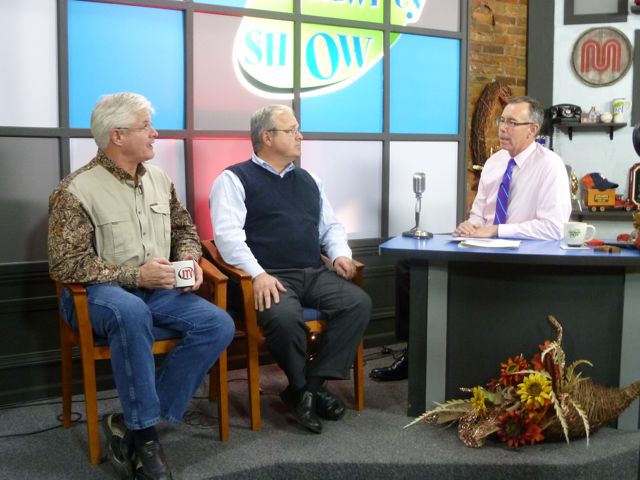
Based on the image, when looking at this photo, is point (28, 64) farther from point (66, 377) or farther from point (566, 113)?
point (566, 113)

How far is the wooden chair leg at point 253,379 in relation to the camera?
2684 millimetres

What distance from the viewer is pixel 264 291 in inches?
107

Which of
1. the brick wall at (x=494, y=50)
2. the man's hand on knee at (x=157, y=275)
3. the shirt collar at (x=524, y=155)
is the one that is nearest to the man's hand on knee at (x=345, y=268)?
the man's hand on knee at (x=157, y=275)

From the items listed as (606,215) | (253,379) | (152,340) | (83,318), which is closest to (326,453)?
(253,379)

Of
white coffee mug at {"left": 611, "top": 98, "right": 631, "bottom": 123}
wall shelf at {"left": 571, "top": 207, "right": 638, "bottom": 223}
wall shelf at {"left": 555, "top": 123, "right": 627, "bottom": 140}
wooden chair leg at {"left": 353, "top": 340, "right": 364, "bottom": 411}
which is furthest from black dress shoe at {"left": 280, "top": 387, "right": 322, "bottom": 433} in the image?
white coffee mug at {"left": 611, "top": 98, "right": 631, "bottom": 123}

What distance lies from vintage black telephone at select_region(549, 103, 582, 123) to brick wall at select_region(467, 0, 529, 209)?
0.87ft

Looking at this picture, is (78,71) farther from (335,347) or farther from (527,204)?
(527,204)

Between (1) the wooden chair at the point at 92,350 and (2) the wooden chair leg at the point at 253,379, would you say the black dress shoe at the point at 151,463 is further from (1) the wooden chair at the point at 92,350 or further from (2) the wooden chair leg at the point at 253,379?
(2) the wooden chair leg at the point at 253,379

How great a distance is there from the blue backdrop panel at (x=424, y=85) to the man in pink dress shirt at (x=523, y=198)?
0.62m

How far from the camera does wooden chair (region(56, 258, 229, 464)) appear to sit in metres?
2.38

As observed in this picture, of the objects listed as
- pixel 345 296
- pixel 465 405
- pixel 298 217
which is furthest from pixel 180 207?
pixel 465 405

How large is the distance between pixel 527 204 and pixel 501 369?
972 millimetres

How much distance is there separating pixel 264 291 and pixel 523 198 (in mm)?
1394

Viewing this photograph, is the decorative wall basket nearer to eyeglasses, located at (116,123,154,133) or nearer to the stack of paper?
the stack of paper
